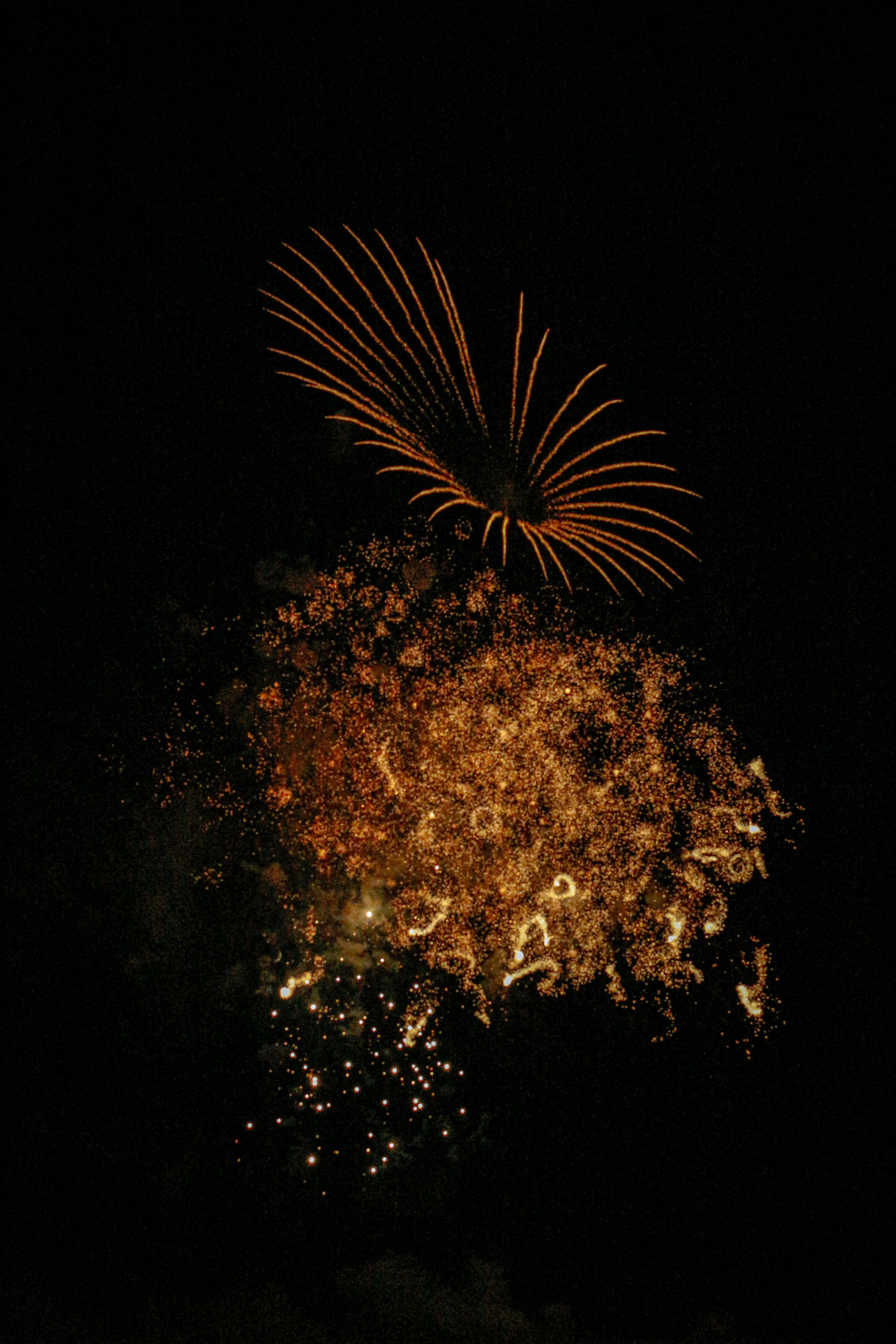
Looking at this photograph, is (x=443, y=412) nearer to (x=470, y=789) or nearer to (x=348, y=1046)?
(x=470, y=789)

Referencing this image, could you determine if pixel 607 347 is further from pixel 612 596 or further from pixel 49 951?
pixel 49 951

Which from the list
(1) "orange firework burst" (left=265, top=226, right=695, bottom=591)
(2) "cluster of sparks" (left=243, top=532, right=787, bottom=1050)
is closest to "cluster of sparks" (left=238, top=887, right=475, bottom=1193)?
(2) "cluster of sparks" (left=243, top=532, right=787, bottom=1050)

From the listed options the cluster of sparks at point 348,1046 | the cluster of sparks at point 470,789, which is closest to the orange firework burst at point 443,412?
the cluster of sparks at point 470,789

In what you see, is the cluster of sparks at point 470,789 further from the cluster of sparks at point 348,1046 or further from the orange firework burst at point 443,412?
the orange firework burst at point 443,412

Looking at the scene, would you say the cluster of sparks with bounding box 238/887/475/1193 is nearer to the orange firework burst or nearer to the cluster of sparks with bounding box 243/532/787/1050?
the cluster of sparks with bounding box 243/532/787/1050

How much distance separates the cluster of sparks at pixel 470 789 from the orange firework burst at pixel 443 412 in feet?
1.24

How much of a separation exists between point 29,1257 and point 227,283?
13.9ft

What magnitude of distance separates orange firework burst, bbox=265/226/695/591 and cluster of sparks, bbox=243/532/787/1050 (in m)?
0.38

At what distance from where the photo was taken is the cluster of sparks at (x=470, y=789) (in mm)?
3361

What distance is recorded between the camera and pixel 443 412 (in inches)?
133

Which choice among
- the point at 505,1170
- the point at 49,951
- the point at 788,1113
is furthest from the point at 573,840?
the point at 49,951

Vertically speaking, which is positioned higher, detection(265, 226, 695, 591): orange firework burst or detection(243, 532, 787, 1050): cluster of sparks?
detection(265, 226, 695, 591): orange firework burst

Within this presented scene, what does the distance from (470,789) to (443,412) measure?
171 centimetres

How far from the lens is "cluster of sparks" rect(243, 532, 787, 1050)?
336 cm
